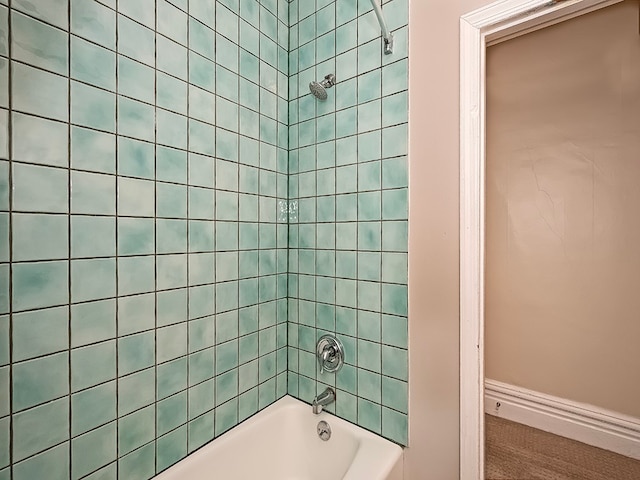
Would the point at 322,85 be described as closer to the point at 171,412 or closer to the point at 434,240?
the point at 434,240

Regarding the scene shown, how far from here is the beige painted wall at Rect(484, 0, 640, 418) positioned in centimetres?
175

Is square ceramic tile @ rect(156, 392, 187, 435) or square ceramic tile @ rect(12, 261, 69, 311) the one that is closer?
square ceramic tile @ rect(12, 261, 69, 311)

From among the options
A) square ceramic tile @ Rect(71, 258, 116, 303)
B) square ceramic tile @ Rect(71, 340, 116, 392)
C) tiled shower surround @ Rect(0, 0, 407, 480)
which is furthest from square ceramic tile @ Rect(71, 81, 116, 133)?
square ceramic tile @ Rect(71, 340, 116, 392)

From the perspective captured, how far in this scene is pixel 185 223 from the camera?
1.08 m

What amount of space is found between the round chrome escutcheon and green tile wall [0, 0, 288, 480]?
11.6 inches

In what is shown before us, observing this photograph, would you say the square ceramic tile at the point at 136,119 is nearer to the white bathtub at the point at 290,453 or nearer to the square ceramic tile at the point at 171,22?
the square ceramic tile at the point at 171,22

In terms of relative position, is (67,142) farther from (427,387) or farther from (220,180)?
(427,387)

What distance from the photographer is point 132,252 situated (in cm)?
95

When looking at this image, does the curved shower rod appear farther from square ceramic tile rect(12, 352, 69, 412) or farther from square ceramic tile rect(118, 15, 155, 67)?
square ceramic tile rect(12, 352, 69, 412)

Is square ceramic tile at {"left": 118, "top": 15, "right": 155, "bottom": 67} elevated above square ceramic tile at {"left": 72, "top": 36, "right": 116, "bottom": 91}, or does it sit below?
above

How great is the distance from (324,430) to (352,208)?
37.9 inches

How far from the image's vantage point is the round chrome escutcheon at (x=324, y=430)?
131cm

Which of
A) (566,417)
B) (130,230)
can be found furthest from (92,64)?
(566,417)

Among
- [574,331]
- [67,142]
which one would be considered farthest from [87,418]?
[574,331]
